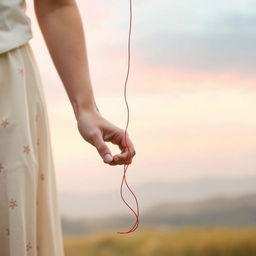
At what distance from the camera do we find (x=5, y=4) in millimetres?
900

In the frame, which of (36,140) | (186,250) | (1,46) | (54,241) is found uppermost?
(1,46)

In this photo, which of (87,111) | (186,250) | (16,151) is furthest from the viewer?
(186,250)

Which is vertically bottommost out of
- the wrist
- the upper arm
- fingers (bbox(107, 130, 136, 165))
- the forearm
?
fingers (bbox(107, 130, 136, 165))

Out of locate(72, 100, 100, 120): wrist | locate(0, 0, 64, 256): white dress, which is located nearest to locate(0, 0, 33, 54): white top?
locate(0, 0, 64, 256): white dress

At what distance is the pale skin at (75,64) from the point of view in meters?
0.96

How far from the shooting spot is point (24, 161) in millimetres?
876

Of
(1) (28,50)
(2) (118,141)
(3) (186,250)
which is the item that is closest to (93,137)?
(2) (118,141)

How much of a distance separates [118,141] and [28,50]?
6.7 inches

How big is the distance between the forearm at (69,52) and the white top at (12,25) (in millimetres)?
65

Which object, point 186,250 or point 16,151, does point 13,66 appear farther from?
Answer: point 186,250

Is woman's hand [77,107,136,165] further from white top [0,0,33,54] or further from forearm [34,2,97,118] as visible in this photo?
white top [0,0,33,54]

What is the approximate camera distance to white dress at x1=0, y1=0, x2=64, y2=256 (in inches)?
34.3

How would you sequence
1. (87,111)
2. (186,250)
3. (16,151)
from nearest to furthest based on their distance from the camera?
(16,151), (87,111), (186,250)

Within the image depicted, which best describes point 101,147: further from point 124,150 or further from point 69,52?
point 69,52
